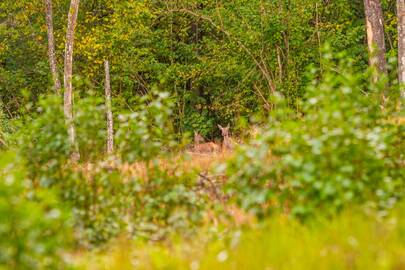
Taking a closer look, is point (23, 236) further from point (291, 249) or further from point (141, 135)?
point (141, 135)

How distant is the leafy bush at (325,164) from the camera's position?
6055mm

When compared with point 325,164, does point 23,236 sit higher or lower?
lower

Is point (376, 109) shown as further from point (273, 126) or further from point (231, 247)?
point (231, 247)

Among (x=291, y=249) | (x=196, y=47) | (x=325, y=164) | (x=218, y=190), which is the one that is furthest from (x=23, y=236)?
(x=196, y=47)

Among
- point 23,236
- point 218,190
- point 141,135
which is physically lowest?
point 218,190

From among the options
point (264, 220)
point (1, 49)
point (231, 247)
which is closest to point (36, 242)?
point (231, 247)

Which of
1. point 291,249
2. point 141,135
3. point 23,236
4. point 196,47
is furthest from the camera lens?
point 196,47

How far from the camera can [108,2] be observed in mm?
29344

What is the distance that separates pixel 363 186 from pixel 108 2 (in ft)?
80.1

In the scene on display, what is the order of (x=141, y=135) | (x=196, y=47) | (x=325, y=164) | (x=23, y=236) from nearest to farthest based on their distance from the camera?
(x=23, y=236) → (x=325, y=164) → (x=141, y=135) → (x=196, y=47)

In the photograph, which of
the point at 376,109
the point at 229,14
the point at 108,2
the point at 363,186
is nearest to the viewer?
the point at 363,186

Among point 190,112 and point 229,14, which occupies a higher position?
point 229,14

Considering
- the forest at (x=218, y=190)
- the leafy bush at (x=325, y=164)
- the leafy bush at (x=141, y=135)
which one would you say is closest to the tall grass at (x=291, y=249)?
the forest at (x=218, y=190)

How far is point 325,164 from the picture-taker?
6.12 metres
